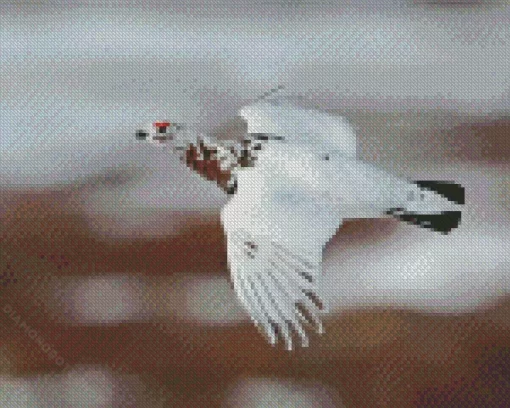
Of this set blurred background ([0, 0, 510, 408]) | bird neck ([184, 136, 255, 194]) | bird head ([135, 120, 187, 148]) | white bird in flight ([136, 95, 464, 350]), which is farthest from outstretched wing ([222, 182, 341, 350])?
Result: blurred background ([0, 0, 510, 408])

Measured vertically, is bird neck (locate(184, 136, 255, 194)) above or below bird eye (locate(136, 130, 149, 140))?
below

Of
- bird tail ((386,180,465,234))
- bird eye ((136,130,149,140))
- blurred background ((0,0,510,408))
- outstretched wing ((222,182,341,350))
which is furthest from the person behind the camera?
blurred background ((0,0,510,408))

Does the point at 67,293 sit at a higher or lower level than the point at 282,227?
lower

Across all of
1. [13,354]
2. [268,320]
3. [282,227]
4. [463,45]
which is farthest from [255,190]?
[13,354]

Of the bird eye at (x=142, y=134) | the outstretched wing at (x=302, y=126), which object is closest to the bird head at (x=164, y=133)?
the bird eye at (x=142, y=134)

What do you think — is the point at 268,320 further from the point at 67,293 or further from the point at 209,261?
the point at 67,293

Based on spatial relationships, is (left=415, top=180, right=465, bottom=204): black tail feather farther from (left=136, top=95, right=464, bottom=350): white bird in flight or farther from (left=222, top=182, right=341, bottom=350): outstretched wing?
(left=222, top=182, right=341, bottom=350): outstretched wing

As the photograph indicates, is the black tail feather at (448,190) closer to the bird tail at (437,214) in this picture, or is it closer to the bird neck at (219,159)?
the bird tail at (437,214)
